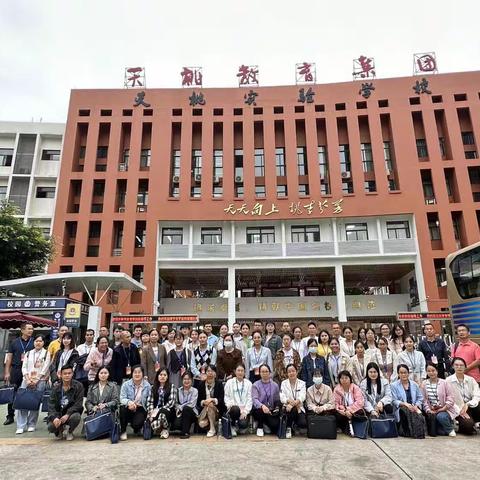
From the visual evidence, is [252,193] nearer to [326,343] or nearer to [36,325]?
[36,325]

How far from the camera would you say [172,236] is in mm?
21359

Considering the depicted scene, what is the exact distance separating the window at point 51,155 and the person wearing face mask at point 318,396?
82.5 feet

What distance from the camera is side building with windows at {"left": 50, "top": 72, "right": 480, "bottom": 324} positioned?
1994 cm

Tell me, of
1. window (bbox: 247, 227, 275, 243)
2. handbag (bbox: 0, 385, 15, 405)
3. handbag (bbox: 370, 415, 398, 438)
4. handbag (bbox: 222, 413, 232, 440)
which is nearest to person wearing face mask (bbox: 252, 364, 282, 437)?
handbag (bbox: 222, 413, 232, 440)

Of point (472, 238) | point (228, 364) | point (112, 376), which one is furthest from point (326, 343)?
point (472, 238)

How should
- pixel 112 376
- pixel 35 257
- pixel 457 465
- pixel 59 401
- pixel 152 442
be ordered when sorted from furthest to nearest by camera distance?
pixel 35 257 < pixel 112 376 < pixel 59 401 < pixel 152 442 < pixel 457 465

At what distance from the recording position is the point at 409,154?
20.5m

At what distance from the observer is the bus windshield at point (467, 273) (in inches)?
325

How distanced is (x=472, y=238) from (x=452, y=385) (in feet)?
54.5

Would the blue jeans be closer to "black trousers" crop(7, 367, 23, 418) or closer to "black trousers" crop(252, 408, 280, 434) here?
"black trousers" crop(252, 408, 280, 434)

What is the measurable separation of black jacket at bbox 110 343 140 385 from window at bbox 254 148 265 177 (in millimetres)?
17082

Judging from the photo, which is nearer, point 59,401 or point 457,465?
point 457,465

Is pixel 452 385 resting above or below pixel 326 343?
below

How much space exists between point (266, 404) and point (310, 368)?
901 millimetres
